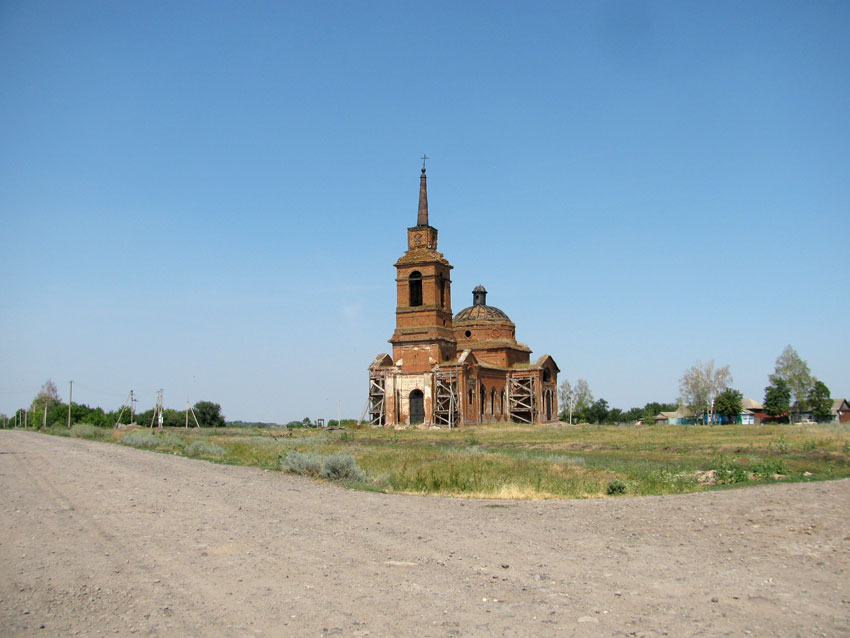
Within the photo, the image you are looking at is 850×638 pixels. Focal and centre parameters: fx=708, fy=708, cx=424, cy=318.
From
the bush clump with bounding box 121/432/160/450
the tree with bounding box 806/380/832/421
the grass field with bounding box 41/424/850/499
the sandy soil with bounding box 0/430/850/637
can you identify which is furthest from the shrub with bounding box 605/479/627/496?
the tree with bounding box 806/380/832/421

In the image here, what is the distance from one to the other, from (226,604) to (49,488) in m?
10.1

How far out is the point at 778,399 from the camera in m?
78.1

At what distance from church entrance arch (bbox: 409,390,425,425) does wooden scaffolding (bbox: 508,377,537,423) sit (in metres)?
11.3

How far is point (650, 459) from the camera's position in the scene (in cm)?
2533

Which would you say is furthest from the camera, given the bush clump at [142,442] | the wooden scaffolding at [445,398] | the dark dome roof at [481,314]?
the dark dome roof at [481,314]

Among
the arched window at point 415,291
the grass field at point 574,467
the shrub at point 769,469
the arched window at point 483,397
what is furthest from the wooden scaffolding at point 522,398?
the shrub at point 769,469

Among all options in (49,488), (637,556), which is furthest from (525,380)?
(637,556)

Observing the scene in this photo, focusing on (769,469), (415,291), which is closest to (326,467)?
(769,469)

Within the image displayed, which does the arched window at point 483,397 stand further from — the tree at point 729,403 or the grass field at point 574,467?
the tree at point 729,403

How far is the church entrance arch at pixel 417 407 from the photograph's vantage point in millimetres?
52944

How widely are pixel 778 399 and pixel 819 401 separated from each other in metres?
4.71

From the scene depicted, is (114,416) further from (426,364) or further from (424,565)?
(424,565)

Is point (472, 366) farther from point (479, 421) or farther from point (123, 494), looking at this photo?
point (123, 494)

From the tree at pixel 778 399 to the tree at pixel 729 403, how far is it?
360 cm
